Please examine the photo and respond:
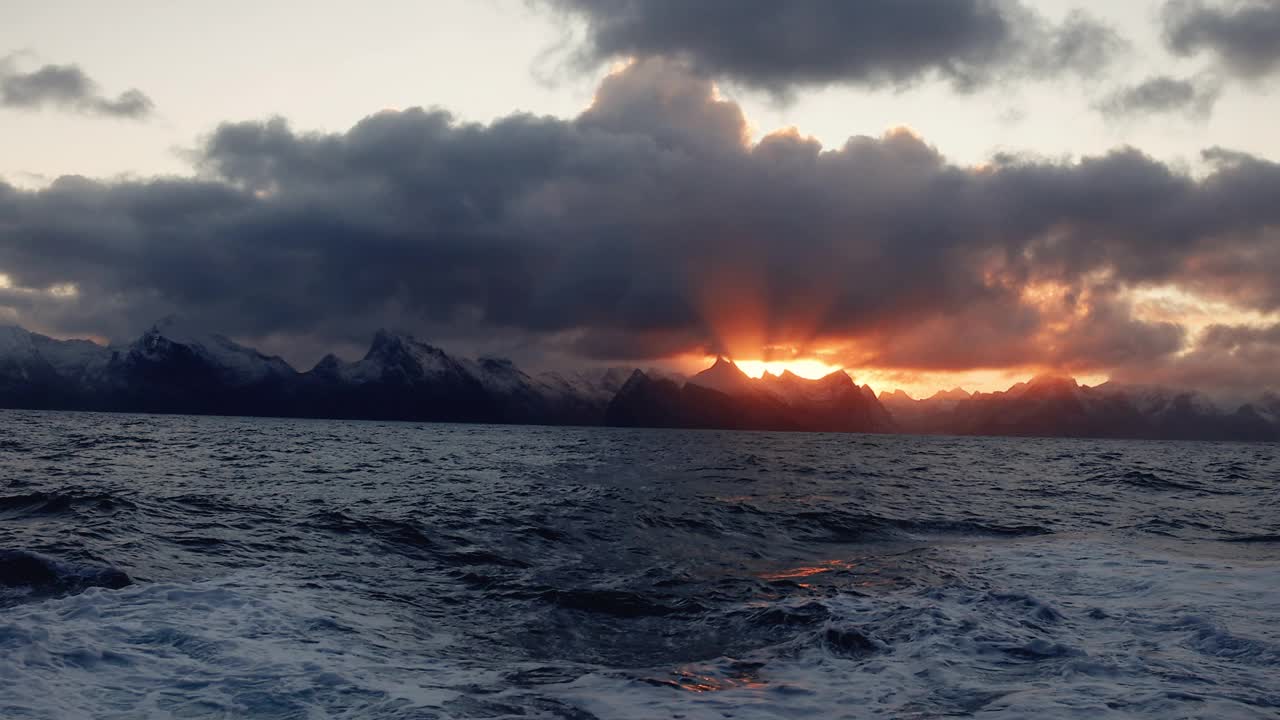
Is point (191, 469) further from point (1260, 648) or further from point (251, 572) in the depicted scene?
point (1260, 648)

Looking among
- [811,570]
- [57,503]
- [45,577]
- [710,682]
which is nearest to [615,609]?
[710,682]

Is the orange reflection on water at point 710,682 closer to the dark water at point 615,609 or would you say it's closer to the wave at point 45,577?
the dark water at point 615,609

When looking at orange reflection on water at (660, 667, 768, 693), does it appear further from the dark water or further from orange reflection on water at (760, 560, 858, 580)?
orange reflection on water at (760, 560, 858, 580)

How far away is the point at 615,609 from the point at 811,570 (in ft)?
19.0

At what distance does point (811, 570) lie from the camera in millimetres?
17547

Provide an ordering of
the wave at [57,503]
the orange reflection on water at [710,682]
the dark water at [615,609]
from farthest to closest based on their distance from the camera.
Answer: the wave at [57,503] → the orange reflection on water at [710,682] → the dark water at [615,609]

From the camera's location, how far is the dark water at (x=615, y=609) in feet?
29.5

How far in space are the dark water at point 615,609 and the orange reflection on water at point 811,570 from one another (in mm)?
120

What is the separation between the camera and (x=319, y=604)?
43.4 ft

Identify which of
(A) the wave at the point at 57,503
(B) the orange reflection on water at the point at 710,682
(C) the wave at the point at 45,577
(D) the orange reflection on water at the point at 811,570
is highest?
(B) the orange reflection on water at the point at 710,682

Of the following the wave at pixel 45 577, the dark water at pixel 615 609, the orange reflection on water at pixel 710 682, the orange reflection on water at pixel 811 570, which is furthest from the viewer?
the orange reflection on water at pixel 811 570

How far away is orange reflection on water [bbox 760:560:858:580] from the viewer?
16828mm

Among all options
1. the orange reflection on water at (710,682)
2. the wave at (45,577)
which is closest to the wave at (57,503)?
the wave at (45,577)

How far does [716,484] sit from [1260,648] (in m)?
→ 28.9
